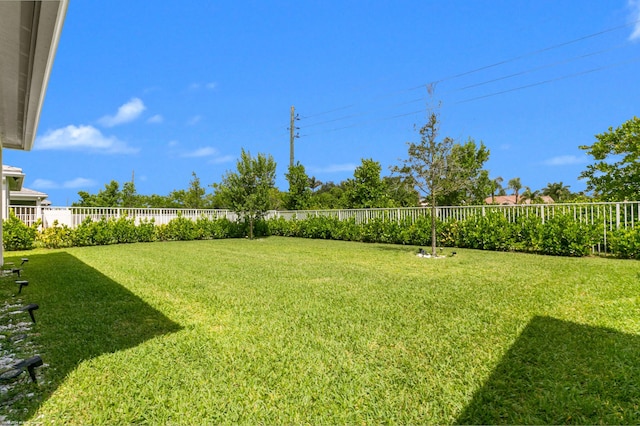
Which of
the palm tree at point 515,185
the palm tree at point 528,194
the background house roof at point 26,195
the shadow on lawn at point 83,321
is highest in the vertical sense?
the palm tree at point 515,185

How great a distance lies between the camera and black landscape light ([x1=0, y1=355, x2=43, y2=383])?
2154 mm

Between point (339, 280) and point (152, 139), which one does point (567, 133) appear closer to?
point (339, 280)

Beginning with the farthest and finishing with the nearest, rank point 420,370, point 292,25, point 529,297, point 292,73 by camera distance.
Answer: point 292,73 < point 292,25 < point 529,297 < point 420,370

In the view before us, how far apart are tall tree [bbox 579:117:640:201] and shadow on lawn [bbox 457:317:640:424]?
43.7 feet

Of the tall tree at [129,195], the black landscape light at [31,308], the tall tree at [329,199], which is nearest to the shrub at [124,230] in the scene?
the tall tree at [329,199]

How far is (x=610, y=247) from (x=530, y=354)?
802cm

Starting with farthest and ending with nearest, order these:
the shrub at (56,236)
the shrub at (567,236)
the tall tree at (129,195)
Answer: the tall tree at (129,195), the shrub at (56,236), the shrub at (567,236)

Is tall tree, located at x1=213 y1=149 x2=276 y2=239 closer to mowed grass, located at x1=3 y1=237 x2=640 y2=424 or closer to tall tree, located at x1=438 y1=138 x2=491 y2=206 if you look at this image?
tall tree, located at x1=438 y1=138 x2=491 y2=206

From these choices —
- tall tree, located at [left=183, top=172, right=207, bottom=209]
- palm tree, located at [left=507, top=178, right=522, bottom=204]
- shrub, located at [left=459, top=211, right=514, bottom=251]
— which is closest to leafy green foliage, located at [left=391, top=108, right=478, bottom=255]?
shrub, located at [left=459, top=211, right=514, bottom=251]

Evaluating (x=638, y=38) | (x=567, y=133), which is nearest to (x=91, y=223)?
(x=567, y=133)

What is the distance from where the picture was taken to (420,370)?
7.65ft

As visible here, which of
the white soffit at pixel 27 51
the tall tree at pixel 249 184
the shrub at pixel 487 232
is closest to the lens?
the white soffit at pixel 27 51

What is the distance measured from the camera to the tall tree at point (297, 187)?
20375mm

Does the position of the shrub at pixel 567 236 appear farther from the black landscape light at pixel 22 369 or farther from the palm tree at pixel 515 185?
the palm tree at pixel 515 185
